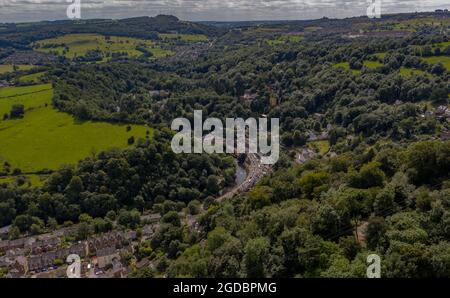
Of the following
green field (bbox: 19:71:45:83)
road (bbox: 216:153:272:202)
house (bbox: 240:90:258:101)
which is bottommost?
road (bbox: 216:153:272:202)

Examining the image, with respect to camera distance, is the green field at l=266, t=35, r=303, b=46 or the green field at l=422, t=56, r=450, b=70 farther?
the green field at l=266, t=35, r=303, b=46

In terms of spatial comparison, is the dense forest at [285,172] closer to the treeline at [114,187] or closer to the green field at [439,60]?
the treeline at [114,187]

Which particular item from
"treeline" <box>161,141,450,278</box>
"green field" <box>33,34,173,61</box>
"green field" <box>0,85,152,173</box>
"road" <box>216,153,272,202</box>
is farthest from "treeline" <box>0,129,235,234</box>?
"green field" <box>33,34,173,61</box>

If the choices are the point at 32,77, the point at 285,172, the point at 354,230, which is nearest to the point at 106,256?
the point at 285,172

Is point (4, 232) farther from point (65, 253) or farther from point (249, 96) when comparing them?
point (249, 96)

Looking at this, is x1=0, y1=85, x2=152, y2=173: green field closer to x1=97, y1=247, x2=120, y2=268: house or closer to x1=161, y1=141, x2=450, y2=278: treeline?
x1=97, y1=247, x2=120, y2=268: house

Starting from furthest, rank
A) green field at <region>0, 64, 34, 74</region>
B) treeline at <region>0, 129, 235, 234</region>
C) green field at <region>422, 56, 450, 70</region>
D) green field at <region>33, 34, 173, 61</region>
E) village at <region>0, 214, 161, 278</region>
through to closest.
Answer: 1. green field at <region>33, 34, 173, 61</region>
2. green field at <region>0, 64, 34, 74</region>
3. green field at <region>422, 56, 450, 70</region>
4. treeline at <region>0, 129, 235, 234</region>
5. village at <region>0, 214, 161, 278</region>

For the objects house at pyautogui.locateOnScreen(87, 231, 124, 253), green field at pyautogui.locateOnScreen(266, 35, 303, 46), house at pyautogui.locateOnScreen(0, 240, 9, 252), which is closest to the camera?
house at pyautogui.locateOnScreen(87, 231, 124, 253)
